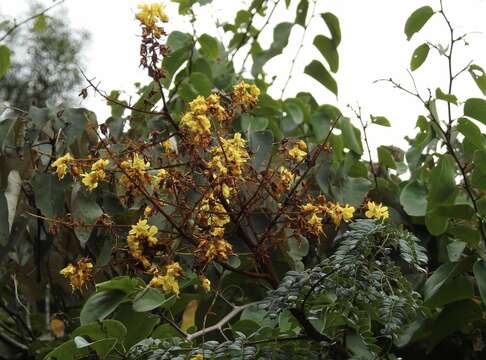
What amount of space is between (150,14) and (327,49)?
715mm

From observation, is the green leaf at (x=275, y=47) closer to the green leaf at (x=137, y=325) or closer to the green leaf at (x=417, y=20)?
the green leaf at (x=417, y=20)

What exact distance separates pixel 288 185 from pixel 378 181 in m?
0.58

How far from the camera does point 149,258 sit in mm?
1144

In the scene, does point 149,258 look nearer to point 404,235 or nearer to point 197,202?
point 197,202

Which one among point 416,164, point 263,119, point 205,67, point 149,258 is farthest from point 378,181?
point 149,258

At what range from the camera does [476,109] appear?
136 cm

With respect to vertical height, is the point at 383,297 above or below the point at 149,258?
below

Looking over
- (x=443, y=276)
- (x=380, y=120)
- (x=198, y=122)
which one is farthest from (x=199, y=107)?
(x=380, y=120)

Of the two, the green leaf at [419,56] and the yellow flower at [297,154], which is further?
the green leaf at [419,56]

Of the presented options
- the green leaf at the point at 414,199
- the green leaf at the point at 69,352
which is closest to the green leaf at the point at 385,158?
the green leaf at the point at 414,199

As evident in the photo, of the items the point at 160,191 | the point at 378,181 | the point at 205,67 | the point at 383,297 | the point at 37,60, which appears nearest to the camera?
the point at 383,297

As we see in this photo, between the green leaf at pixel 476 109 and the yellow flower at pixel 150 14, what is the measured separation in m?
0.52

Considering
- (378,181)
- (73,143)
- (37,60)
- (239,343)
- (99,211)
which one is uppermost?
(37,60)

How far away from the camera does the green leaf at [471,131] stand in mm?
1360
